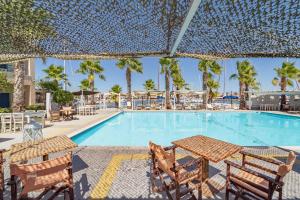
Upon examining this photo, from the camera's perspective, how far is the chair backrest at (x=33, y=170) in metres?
2.45

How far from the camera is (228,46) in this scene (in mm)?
3982

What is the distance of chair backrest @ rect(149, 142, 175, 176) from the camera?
3.13 meters

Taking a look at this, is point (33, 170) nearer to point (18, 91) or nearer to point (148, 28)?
point (148, 28)

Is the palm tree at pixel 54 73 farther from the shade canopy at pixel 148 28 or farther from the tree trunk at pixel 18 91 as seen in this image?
the shade canopy at pixel 148 28

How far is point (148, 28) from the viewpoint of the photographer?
318cm

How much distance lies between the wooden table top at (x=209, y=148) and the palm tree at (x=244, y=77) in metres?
24.2

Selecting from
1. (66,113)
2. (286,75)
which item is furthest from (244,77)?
(66,113)

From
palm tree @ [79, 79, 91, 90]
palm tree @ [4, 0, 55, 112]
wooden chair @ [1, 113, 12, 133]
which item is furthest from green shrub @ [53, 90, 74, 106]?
palm tree @ [4, 0, 55, 112]

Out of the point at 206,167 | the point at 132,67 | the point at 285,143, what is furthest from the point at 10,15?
the point at 132,67

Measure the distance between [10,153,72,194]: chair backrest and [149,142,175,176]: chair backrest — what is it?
142 cm

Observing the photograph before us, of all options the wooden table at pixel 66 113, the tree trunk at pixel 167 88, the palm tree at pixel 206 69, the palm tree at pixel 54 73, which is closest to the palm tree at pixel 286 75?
the palm tree at pixel 206 69

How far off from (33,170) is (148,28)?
262 centimetres

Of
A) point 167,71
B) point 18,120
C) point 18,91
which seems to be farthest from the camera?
point 167,71

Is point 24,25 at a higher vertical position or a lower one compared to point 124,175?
higher
